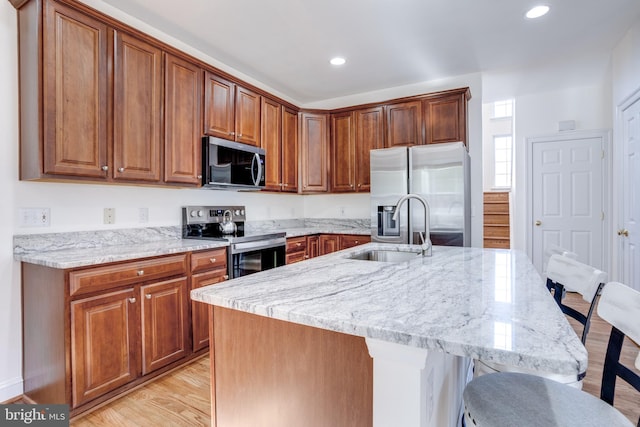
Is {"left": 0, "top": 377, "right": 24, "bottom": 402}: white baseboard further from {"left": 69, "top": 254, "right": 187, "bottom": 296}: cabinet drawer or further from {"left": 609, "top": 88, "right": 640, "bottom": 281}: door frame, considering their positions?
{"left": 609, "top": 88, "right": 640, "bottom": 281}: door frame

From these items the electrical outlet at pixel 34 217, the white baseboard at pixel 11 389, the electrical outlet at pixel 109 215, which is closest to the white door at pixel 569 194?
the electrical outlet at pixel 109 215

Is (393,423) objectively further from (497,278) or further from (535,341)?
(497,278)

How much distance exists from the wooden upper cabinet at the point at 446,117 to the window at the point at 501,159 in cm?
415

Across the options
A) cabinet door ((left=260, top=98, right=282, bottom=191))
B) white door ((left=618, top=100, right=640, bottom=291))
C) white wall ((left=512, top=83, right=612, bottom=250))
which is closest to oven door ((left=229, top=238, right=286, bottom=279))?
cabinet door ((left=260, top=98, right=282, bottom=191))

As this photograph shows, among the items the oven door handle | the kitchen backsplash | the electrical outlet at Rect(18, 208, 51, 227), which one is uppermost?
the electrical outlet at Rect(18, 208, 51, 227)

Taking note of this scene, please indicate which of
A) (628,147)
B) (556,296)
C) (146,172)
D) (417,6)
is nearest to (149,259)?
(146,172)

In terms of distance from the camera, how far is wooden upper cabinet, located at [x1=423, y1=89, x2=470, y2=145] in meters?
3.43

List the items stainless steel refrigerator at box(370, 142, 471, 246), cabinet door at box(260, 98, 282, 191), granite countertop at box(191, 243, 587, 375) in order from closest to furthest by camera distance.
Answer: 1. granite countertop at box(191, 243, 587, 375)
2. stainless steel refrigerator at box(370, 142, 471, 246)
3. cabinet door at box(260, 98, 282, 191)

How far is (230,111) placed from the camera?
3082mm

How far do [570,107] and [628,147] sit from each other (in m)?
1.51

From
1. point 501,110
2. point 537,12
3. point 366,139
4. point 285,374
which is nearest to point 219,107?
point 366,139

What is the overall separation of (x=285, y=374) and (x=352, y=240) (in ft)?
9.21

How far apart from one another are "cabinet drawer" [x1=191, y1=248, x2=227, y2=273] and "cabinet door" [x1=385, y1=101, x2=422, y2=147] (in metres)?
2.28

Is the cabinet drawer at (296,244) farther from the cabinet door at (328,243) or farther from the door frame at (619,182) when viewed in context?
the door frame at (619,182)
